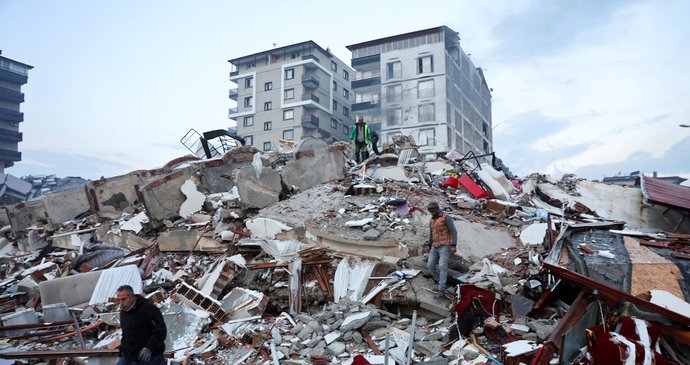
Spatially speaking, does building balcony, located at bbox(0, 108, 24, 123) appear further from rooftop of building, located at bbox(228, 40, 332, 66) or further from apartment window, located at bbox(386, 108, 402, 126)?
apartment window, located at bbox(386, 108, 402, 126)

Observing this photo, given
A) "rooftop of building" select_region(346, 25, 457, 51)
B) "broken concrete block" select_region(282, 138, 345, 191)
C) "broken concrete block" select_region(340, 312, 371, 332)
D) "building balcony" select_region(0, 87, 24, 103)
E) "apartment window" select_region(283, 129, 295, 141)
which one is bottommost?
"broken concrete block" select_region(340, 312, 371, 332)

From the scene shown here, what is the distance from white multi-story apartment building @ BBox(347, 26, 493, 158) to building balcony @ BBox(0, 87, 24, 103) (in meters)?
29.1

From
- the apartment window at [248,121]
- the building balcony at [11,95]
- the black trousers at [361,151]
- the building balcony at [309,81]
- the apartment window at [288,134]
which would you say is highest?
the building balcony at [309,81]

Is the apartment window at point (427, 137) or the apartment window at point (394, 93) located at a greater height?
the apartment window at point (394, 93)

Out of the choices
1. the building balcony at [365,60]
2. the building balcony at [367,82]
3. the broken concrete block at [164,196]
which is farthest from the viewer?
the building balcony at [367,82]

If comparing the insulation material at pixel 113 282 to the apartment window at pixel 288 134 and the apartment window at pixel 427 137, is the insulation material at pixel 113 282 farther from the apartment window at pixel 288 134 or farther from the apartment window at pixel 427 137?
the apartment window at pixel 288 134

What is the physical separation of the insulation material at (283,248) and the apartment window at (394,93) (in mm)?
29848

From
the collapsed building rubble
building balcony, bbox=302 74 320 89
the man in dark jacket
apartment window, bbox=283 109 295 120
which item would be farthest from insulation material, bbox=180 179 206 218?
building balcony, bbox=302 74 320 89

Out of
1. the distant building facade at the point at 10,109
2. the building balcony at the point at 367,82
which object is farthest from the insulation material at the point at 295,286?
the distant building facade at the point at 10,109

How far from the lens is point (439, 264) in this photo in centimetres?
535

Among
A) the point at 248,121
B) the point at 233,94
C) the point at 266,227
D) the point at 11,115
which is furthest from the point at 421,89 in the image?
the point at 11,115

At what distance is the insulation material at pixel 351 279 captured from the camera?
573 cm

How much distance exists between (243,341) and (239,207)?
401cm

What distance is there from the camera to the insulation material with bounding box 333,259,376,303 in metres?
5.73
